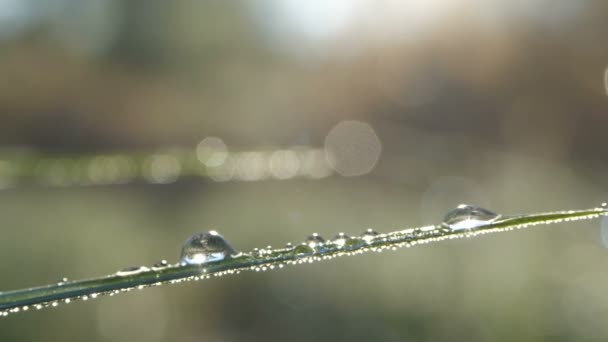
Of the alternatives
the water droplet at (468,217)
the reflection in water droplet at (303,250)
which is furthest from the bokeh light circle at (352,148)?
the reflection in water droplet at (303,250)

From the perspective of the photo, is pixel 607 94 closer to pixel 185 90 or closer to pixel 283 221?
pixel 283 221

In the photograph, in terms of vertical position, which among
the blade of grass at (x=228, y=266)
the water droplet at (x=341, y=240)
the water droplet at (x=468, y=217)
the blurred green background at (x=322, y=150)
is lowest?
the blade of grass at (x=228, y=266)

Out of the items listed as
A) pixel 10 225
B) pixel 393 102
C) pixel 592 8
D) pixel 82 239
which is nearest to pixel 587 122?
pixel 592 8

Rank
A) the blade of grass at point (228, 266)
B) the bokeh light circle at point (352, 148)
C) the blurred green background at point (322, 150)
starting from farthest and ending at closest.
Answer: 1. the bokeh light circle at point (352, 148)
2. the blurred green background at point (322, 150)
3. the blade of grass at point (228, 266)

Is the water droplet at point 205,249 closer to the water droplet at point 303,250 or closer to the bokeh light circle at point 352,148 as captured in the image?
the water droplet at point 303,250

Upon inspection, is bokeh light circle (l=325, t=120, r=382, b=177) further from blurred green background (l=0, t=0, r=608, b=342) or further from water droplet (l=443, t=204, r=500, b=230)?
water droplet (l=443, t=204, r=500, b=230)

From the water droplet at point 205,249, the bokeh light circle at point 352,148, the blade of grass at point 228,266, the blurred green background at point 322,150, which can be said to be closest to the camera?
the blade of grass at point 228,266
